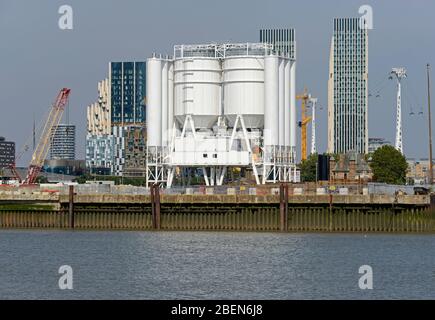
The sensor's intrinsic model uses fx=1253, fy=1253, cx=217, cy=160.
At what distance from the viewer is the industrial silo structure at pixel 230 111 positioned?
474 feet

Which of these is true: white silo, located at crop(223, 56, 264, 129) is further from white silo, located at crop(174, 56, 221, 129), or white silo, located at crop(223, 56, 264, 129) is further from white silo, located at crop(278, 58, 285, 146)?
white silo, located at crop(278, 58, 285, 146)

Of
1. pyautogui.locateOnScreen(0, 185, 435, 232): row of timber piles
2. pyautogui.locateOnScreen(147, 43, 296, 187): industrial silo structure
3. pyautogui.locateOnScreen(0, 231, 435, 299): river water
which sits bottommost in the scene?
pyautogui.locateOnScreen(0, 231, 435, 299): river water

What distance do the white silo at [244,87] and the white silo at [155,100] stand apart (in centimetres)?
953

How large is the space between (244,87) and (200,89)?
5.21 m

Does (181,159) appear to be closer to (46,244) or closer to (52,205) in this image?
(52,205)

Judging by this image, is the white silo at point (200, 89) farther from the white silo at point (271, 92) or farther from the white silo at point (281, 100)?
the white silo at point (281, 100)

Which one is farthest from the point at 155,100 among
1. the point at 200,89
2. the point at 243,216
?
the point at 243,216

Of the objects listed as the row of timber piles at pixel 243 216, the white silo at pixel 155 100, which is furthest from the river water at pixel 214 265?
the white silo at pixel 155 100

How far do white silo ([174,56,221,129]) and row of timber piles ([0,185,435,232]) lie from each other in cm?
3169

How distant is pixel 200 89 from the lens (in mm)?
145500

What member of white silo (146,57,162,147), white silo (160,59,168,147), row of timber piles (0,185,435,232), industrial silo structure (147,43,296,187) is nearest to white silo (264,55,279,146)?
industrial silo structure (147,43,296,187)

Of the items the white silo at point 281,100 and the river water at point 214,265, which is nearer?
the river water at point 214,265

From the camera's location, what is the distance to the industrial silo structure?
474 ft

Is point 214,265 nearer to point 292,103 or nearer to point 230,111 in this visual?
point 230,111
